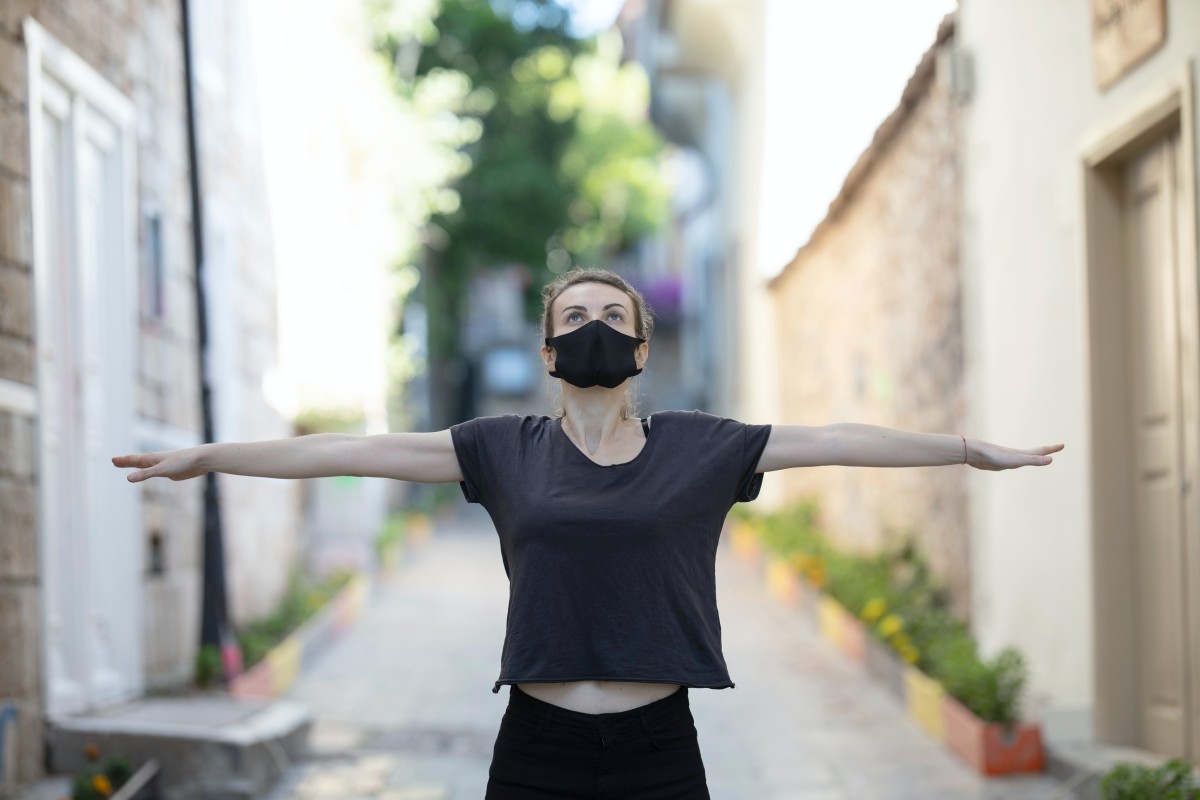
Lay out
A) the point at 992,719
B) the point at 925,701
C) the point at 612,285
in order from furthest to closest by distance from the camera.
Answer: the point at 925,701 → the point at 992,719 → the point at 612,285

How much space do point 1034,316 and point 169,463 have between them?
494 centimetres

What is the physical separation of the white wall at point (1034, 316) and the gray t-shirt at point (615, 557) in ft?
10.6

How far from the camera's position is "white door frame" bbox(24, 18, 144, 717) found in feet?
19.2

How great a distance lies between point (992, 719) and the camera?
20.4 ft

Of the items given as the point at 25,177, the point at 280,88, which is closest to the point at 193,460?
the point at 25,177

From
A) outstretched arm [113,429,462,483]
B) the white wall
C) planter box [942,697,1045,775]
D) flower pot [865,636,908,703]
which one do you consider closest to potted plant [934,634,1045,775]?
planter box [942,697,1045,775]

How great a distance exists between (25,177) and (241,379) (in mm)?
4456

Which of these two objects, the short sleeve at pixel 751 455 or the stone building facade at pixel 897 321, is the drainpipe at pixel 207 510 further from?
the short sleeve at pixel 751 455

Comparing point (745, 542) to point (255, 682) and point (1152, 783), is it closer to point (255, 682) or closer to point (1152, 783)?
point (255, 682)

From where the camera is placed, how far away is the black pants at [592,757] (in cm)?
283

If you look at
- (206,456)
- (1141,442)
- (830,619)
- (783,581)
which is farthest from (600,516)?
(783,581)

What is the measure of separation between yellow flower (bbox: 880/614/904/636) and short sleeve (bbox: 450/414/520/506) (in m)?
5.62

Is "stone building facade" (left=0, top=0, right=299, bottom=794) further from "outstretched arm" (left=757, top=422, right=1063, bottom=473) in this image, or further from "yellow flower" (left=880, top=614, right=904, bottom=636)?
"yellow flower" (left=880, top=614, right=904, bottom=636)

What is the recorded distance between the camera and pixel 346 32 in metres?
14.4
